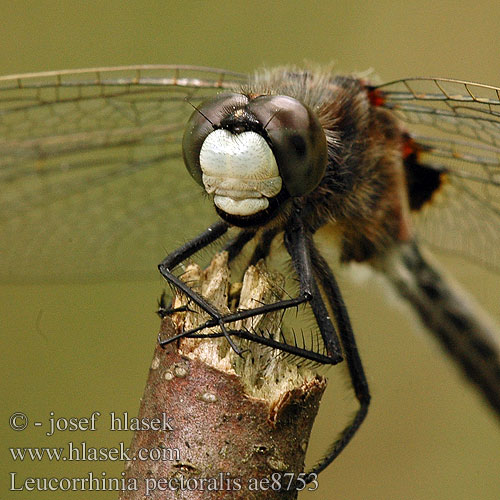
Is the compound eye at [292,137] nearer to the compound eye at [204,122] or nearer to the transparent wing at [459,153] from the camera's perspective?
the compound eye at [204,122]

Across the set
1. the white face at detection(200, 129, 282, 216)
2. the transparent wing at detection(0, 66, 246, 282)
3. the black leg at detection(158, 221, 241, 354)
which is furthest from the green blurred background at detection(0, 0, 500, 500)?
the white face at detection(200, 129, 282, 216)

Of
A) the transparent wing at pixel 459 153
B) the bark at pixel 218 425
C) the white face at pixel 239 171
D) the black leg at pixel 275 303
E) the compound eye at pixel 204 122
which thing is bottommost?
the bark at pixel 218 425

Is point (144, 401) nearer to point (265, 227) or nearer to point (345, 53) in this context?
point (265, 227)

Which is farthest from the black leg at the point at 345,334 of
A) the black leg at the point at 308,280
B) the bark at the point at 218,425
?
the bark at the point at 218,425

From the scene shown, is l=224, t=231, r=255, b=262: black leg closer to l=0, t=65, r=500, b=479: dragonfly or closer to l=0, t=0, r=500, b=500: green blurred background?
l=0, t=65, r=500, b=479: dragonfly

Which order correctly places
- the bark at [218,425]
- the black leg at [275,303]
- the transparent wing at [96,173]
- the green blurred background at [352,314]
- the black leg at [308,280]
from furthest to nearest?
the green blurred background at [352,314]
the transparent wing at [96,173]
the black leg at [308,280]
the black leg at [275,303]
the bark at [218,425]

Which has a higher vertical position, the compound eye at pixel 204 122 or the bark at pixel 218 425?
the compound eye at pixel 204 122

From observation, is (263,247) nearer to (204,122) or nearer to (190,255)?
(190,255)
